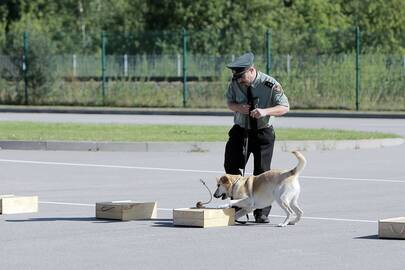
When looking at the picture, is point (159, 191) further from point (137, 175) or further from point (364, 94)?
point (364, 94)

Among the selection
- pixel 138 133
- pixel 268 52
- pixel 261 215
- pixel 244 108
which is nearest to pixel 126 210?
pixel 261 215

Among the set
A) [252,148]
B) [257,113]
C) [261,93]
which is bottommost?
[252,148]

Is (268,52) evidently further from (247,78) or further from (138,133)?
(247,78)

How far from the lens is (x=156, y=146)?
22453mm

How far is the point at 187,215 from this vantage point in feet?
40.6

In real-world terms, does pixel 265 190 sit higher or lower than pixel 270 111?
lower

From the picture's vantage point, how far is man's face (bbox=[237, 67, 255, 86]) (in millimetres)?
12825

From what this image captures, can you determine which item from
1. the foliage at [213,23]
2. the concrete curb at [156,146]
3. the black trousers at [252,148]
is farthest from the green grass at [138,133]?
the foliage at [213,23]

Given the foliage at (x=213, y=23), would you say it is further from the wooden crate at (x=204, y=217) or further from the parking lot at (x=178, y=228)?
the wooden crate at (x=204, y=217)

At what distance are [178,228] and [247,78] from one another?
5.74 feet

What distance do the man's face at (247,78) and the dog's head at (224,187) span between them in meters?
1.04

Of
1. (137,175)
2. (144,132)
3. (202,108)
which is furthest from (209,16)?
(137,175)

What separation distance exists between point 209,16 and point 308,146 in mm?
41107

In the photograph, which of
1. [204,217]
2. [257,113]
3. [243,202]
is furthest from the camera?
[257,113]
